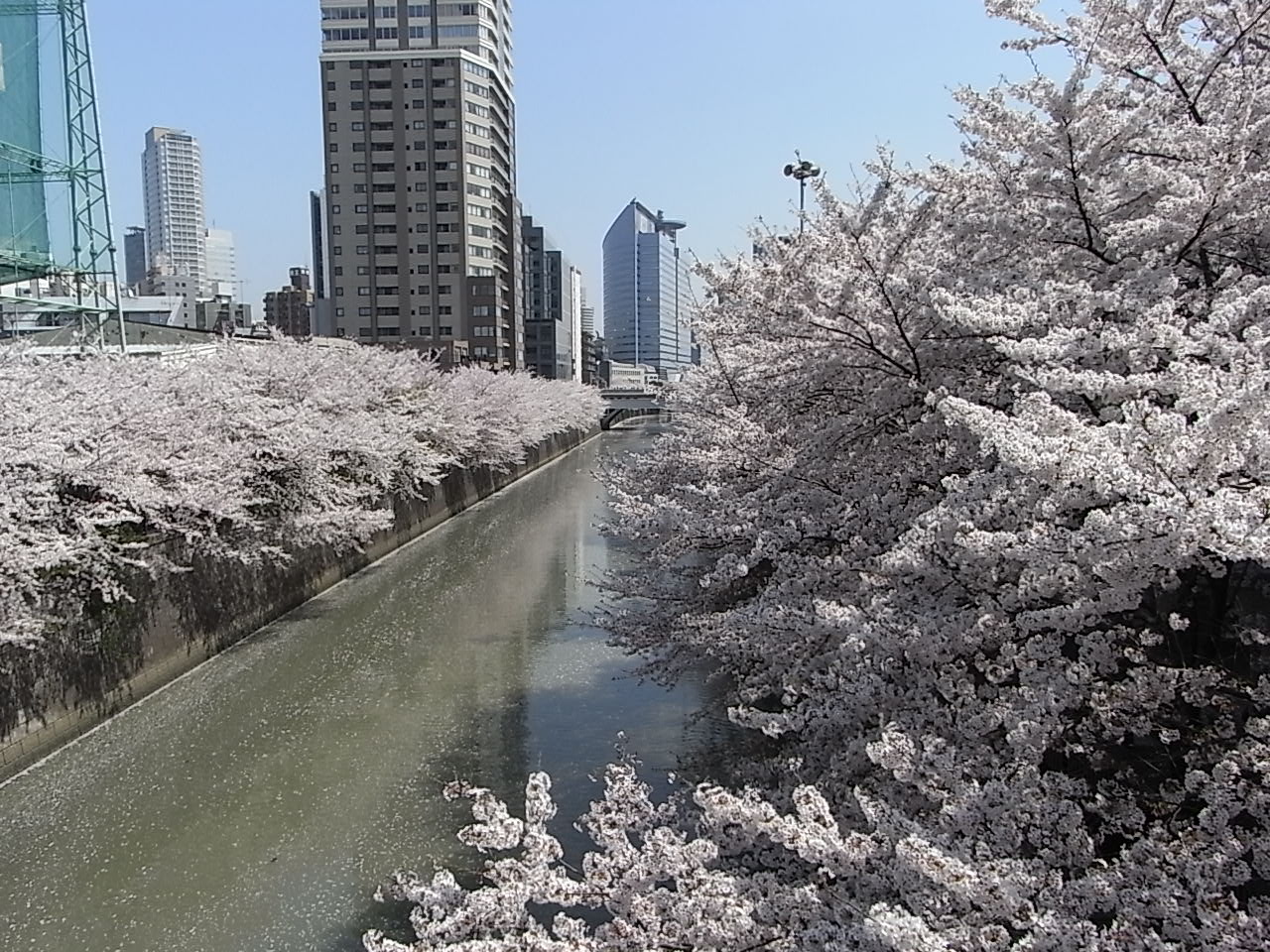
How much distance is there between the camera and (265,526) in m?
10.3

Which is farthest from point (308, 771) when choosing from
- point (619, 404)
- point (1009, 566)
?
point (619, 404)

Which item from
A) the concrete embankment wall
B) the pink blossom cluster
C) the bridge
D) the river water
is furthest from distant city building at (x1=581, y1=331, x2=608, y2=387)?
the river water

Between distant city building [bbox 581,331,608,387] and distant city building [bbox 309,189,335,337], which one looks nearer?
distant city building [bbox 309,189,335,337]

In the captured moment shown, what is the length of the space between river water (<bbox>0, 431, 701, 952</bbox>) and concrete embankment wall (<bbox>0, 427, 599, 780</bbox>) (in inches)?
6.3

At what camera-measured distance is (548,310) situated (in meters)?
77.2

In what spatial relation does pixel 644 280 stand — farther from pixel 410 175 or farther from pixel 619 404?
pixel 619 404

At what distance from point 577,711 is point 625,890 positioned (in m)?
5.50

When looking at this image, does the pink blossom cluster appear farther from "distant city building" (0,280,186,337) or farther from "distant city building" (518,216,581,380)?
"distant city building" (518,216,581,380)

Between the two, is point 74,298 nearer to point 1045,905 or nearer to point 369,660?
point 369,660

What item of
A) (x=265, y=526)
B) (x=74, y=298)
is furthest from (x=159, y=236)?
(x=265, y=526)

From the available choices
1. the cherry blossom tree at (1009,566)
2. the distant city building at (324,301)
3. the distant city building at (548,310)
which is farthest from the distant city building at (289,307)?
the cherry blossom tree at (1009,566)

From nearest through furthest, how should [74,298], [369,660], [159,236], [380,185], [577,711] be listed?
[577,711]
[369,660]
[74,298]
[380,185]
[159,236]

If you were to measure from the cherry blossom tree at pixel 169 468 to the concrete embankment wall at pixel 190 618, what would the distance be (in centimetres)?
23

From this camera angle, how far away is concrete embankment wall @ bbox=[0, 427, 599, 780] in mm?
7145
